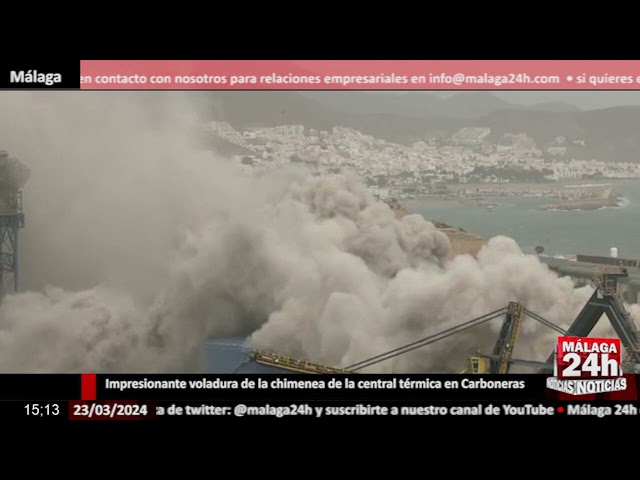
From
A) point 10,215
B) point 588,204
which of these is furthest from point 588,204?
point 10,215

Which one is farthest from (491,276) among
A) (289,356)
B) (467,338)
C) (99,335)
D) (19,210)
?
(19,210)

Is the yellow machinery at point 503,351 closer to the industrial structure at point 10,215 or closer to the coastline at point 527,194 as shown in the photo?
the coastline at point 527,194

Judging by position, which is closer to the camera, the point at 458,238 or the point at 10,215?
the point at 458,238

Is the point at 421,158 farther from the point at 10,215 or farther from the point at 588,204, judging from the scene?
the point at 10,215
